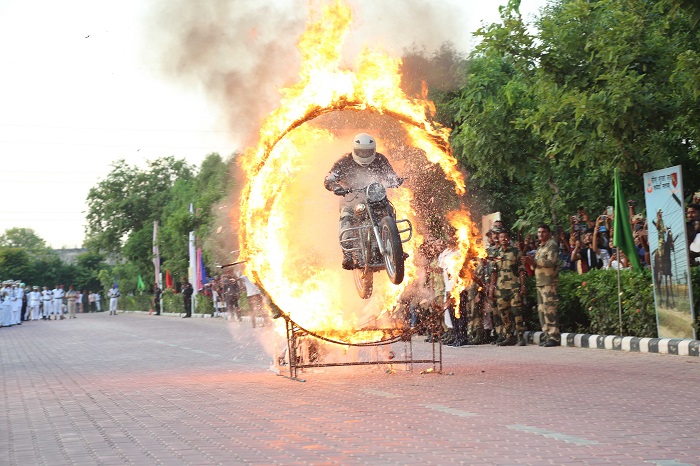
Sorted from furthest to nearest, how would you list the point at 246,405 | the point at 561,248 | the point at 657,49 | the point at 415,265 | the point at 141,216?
the point at 141,216
the point at 561,248
the point at 657,49
the point at 415,265
the point at 246,405

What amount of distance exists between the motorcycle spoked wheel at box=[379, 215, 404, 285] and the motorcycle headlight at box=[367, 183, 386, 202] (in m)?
0.34

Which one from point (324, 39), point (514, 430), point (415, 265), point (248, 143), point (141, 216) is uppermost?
point (141, 216)

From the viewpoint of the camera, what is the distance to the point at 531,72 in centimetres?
2064

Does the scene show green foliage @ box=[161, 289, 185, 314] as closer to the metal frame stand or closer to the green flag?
the green flag

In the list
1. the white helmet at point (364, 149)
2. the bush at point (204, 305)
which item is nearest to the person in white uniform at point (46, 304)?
the bush at point (204, 305)

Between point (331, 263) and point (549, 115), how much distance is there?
15.0 feet

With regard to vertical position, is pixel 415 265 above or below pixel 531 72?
below

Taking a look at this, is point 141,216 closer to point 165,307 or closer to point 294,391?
point 165,307

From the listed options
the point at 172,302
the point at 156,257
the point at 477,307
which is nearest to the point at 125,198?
the point at 156,257

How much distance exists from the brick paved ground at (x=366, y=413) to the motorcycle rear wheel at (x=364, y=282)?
1.16m

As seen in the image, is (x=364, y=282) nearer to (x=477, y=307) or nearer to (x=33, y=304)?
(x=477, y=307)

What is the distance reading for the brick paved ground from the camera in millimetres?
8242

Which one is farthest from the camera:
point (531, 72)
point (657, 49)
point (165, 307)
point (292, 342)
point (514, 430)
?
point (165, 307)

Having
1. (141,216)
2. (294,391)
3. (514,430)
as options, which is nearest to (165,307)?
(141,216)
